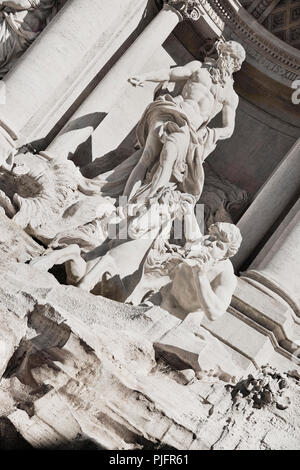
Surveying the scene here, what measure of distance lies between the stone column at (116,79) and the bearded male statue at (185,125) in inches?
25.1

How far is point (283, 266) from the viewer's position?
819 centimetres

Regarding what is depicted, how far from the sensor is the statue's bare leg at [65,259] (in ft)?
18.5

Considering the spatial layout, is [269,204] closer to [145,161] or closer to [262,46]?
[145,161]

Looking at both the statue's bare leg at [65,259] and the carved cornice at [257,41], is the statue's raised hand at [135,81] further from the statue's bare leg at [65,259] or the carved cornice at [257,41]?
the statue's bare leg at [65,259]

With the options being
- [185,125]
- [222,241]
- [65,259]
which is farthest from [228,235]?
[185,125]

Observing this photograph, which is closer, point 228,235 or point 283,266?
point 228,235

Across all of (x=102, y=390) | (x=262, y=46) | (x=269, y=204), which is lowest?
(x=102, y=390)

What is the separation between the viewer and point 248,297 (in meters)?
7.75

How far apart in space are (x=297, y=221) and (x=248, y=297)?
158 centimetres

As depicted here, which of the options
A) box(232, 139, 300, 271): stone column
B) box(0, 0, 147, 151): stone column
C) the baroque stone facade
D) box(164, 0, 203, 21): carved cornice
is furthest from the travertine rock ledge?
box(164, 0, 203, 21): carved cornice

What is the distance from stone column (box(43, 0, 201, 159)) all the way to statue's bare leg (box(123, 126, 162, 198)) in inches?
40.3

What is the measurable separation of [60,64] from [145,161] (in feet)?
6.48

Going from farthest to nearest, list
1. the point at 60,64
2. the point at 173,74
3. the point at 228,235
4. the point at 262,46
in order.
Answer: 1. the point at 262,46
2. the point at 173,74
3. the point at 60,64
4. the point at 228,235
